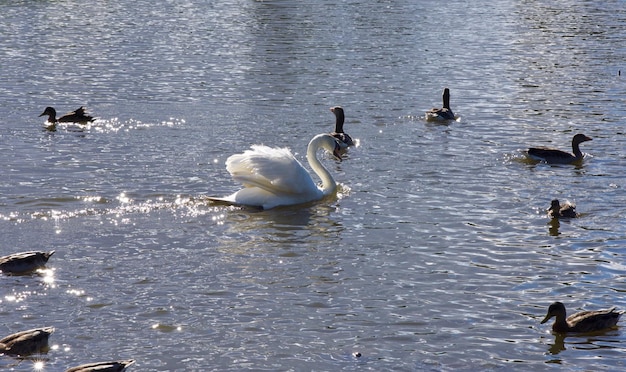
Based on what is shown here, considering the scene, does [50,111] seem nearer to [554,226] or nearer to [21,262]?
[21,262]

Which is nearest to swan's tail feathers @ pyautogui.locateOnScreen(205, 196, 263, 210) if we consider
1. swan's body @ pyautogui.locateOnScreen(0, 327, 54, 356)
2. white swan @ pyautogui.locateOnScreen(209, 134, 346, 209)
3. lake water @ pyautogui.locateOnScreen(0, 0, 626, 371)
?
white swan @ pyautogui.locateOnScreen(209, 134, 346, 209)

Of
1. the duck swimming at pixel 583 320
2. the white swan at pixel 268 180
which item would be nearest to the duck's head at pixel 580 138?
the white swan at pixel 268 180

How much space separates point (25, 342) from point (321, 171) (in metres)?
7.29

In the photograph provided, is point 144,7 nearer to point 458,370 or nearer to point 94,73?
point 94,73

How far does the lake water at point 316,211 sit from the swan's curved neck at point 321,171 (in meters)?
0.33

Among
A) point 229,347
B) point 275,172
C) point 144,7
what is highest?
point 144,7

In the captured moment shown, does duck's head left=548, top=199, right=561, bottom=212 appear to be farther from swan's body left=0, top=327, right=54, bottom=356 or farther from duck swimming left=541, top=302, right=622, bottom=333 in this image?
swan's body left=0, top=327, right=54, bottom=356

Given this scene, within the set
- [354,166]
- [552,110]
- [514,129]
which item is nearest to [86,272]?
[354,166]

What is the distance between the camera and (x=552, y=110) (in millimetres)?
22594

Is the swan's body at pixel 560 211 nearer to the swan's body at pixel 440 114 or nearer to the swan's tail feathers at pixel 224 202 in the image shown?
the swan's tail feathers at pixel 224 202

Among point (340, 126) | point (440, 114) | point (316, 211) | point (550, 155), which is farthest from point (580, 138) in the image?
point (316, 211)

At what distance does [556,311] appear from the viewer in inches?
428

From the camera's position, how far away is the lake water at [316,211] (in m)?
10.6

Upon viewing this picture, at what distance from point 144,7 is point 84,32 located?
879cm
